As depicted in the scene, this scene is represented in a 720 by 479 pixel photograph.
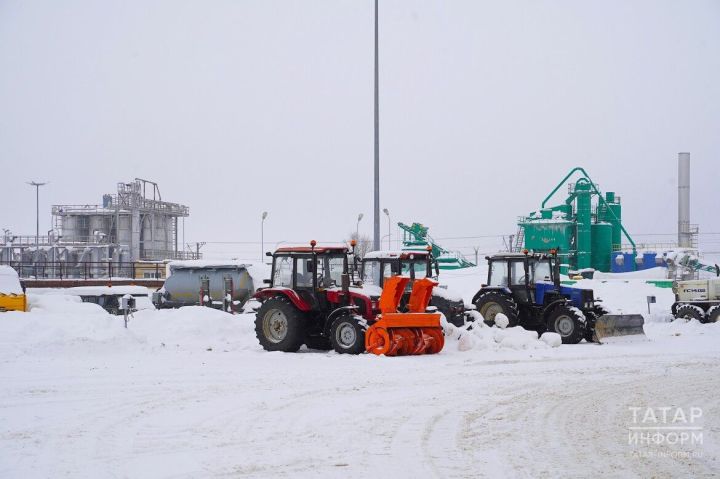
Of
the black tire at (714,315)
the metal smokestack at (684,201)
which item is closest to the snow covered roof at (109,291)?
the black tire at (714,315)

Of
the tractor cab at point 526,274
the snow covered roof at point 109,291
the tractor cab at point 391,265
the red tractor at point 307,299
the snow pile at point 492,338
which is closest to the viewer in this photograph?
the red tractor at point 307,299

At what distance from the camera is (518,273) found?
21.5 metres

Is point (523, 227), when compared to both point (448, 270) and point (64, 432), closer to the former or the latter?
point (448, 270)

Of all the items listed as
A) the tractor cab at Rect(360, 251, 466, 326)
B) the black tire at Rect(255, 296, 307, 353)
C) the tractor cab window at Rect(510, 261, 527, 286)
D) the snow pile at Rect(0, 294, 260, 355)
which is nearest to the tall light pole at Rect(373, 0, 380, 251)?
the tractor cab at Rect(360, 251, 466, 326)

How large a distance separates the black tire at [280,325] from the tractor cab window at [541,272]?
273 inches

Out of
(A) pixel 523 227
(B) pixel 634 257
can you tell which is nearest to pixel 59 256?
(A) pixel 523 227

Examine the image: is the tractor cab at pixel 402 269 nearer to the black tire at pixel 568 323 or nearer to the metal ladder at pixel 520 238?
the black tire at pixel 568 323

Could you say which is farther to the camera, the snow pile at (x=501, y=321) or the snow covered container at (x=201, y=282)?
the snow covered container at (x=201, y=282)

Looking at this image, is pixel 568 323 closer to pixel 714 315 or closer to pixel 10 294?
pixel 714 315

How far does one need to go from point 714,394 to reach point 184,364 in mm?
8456

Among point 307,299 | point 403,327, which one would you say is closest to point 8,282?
point 307,299

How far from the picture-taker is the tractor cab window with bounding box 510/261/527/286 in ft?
70.1

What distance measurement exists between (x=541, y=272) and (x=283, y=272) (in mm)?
7237

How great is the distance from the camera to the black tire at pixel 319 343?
1761cm
